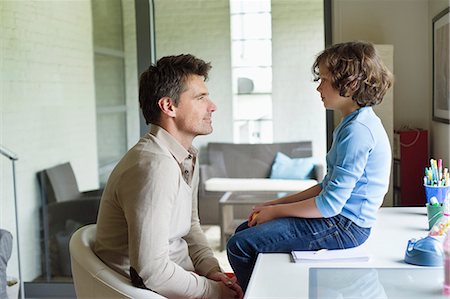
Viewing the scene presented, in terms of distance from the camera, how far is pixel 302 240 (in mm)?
1957

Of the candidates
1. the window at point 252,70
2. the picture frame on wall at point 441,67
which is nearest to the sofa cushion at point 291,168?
the window at point 252,70

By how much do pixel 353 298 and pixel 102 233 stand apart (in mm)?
815

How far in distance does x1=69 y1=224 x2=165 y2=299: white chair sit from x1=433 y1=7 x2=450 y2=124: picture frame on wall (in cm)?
203

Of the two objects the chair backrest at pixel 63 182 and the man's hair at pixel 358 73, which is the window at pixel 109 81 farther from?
the man's hair at pixel 358 73

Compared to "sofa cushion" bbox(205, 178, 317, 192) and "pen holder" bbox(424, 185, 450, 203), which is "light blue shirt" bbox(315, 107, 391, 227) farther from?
"sofa cushion" bbox(205, 178, 317, 192)

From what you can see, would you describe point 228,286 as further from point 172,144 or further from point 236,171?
point 236,171

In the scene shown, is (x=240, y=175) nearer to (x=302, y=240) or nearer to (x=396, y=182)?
(x=396, y=182)

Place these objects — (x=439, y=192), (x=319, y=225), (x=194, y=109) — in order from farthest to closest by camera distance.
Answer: (x=439, y=192), (x=194, y=109), (x=319, y=225)

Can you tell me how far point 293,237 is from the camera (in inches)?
77.1

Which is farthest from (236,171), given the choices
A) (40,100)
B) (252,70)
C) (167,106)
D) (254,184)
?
(167,106)

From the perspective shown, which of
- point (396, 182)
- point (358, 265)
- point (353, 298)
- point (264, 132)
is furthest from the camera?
point (264, 132)

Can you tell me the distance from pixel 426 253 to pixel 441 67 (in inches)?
70.4

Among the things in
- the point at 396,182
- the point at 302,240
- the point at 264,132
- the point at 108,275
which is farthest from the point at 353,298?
the point at 264,132

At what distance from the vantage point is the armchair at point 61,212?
4188mm
